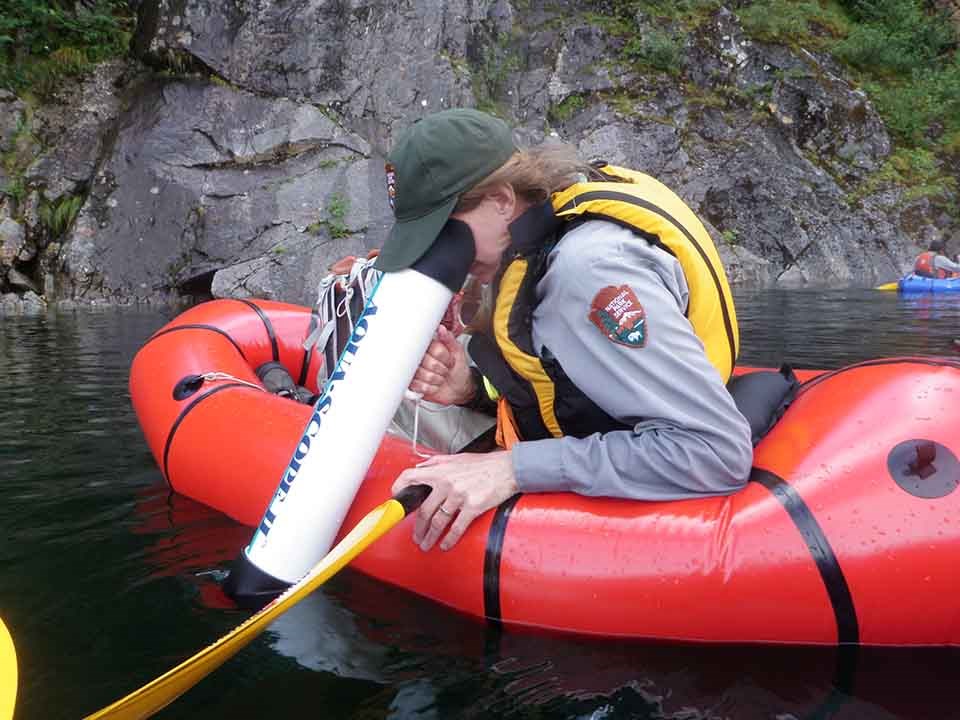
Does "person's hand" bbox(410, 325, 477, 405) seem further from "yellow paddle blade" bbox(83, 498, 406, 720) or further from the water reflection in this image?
the water reflection

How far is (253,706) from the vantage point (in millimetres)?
1665

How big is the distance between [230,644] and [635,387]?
0.98 meters

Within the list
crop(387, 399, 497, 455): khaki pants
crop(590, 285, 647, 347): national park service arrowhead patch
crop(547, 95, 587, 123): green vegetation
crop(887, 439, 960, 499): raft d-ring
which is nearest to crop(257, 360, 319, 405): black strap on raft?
crop(387, 399, 497, 455): khaki pants

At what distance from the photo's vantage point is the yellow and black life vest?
1843 mm

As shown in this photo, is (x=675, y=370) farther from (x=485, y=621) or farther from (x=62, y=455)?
(x=62, y=455)

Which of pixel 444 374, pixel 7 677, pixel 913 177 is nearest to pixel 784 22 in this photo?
pixel 913 177

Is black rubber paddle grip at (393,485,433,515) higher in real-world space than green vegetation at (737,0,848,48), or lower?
lower

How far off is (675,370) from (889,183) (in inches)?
639

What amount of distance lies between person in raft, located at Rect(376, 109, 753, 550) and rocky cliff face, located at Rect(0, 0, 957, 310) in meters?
9.61

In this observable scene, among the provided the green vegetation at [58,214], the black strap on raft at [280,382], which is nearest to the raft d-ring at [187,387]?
the black strap on raft at [280,382]

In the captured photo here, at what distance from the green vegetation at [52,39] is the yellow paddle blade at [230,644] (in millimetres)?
13780

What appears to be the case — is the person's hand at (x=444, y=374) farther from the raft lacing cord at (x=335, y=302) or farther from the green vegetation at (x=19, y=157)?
the green vegetation at (x=19, y=157)

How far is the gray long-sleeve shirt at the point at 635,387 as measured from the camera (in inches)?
66.0

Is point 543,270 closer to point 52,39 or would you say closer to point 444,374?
point 444,374
